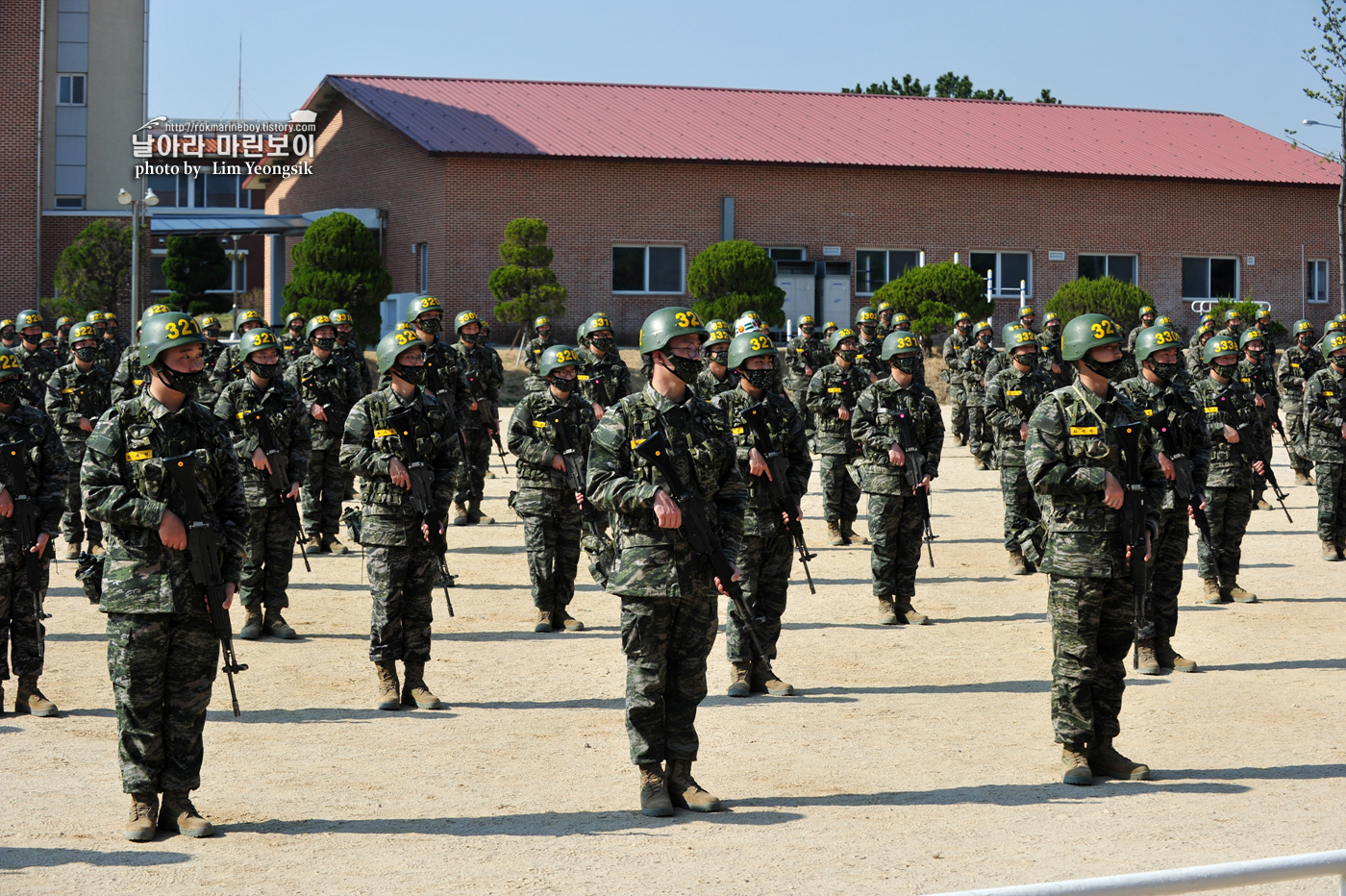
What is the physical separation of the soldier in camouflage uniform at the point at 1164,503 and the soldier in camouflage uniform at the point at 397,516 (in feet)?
15.8

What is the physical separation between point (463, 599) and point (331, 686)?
3.36 meters

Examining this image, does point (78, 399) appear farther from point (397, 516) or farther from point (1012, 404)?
point (1012, 404)

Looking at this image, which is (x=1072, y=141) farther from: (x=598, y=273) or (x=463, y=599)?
(x=463, y=599)

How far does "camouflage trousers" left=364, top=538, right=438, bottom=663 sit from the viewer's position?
9266 mm

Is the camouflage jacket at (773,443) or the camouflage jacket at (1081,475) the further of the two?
the camouflage jacket at (773,443)

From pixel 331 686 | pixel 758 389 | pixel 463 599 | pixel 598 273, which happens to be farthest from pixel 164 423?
pixel 598 273

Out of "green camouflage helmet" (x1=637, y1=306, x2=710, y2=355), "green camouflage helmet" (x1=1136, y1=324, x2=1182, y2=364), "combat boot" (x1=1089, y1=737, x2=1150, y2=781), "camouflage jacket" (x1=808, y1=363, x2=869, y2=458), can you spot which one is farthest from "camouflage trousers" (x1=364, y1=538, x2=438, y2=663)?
"camouflage jacket" (x1=808, y1=363, x2=869, y2=458)

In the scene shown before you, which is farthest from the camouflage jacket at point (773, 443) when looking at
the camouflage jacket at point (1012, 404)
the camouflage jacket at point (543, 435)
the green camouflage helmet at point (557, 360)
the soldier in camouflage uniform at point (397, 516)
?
the camouflage jacket at point (1012, 404)

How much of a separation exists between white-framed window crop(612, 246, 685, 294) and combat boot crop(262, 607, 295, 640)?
30.3 metres

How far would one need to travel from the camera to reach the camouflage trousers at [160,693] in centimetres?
673

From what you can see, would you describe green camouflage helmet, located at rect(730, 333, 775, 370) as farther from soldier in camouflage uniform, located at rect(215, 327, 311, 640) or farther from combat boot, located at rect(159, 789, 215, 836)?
soldier in camouflage uniform, located at rect(215, 327, 311, 640)

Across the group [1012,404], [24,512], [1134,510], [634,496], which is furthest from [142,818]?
[1012,404]

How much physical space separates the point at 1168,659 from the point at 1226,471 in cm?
286

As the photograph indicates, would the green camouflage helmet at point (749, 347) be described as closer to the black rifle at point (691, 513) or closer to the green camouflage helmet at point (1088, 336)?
the green camouflage helmet at point (1088, 336)
